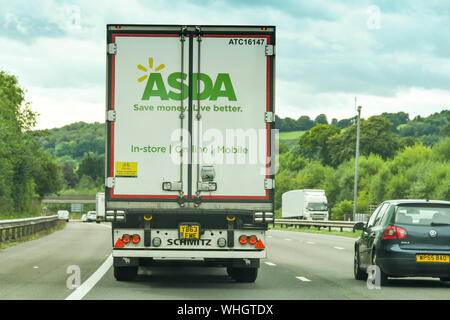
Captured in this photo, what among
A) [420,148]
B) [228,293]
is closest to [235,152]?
[228,293]

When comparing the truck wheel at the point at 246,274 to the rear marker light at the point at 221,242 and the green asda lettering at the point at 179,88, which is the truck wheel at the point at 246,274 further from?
the green asda lettering at the point at 179,88

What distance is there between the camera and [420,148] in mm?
87750

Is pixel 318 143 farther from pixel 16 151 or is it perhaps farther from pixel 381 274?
pixel 381 274

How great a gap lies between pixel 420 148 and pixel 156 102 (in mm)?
Result: 77574

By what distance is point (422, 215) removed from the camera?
13844 mm

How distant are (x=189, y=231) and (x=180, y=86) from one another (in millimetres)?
2173

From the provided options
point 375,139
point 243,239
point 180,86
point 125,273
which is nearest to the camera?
point 180,86

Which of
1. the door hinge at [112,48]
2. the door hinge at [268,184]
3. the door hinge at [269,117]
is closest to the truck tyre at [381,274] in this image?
the door hinge at [268,184]

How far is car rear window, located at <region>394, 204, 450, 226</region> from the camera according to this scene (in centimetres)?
1366

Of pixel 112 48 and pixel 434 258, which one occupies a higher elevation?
pixel 112 48

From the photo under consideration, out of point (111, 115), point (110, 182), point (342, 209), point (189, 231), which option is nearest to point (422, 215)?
point (189, 231)

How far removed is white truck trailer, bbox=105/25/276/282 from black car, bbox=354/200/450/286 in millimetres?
1994
